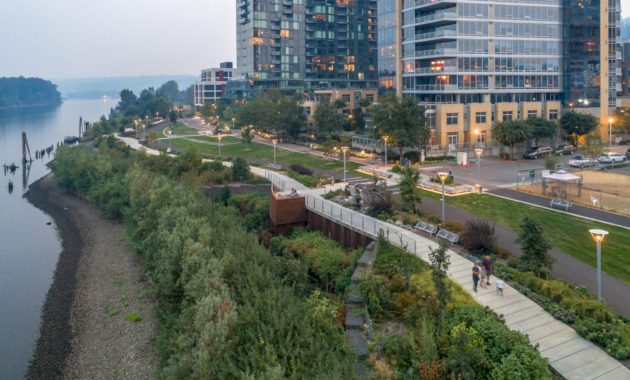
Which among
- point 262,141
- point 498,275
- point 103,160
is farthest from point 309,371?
point 262,141

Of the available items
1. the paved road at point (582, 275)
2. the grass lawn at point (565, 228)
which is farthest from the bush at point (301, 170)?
the paved road at point (582, 275)

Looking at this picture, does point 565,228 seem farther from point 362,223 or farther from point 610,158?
point 610,158

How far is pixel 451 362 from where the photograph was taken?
14.9 m

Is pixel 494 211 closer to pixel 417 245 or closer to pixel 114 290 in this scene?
pixel 417 245

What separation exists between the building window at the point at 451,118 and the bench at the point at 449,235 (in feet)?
138

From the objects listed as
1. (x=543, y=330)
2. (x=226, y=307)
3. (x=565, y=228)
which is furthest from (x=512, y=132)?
(x=226, y=307)

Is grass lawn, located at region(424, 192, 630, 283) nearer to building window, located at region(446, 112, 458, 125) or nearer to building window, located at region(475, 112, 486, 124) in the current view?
building window, located at region(446, 112, 458, 125)

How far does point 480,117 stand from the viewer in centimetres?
6969

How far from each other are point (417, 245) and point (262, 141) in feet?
199

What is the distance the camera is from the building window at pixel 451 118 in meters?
66.9

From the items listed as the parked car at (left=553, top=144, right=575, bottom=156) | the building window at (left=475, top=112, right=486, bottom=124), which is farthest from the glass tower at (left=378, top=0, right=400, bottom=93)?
the parked car at (left=553, top=144, right=575, bottom=156)

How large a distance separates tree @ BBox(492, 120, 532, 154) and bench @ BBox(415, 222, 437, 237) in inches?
1362

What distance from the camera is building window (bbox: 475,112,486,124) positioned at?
2726 inches

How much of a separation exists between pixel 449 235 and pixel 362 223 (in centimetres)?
492
